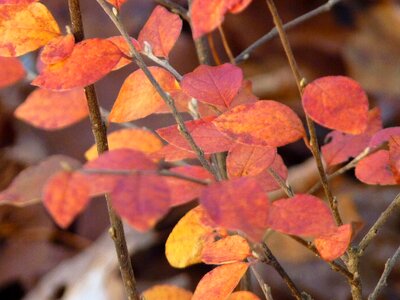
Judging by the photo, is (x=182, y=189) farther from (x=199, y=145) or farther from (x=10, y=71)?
(x=10, y=71)

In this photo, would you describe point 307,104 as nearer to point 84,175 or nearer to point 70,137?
point 84,175

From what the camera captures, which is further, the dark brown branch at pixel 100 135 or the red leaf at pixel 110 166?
the dark brown branch at pixel 100 135

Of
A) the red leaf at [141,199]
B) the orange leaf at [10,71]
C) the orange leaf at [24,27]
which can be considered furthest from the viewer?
the orange leaf at [10,71]

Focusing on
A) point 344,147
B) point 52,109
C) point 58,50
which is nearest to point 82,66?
point 58,50

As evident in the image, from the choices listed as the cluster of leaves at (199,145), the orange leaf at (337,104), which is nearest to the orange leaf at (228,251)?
the cluster of leaves at (199,145)

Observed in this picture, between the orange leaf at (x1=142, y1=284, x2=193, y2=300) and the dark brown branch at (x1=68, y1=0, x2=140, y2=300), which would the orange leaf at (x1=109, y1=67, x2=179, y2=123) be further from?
the orange leaf at (x1=142, y1=284, x2=193, y2=300)

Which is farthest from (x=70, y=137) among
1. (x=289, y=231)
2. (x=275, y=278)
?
(x=289, y=231)

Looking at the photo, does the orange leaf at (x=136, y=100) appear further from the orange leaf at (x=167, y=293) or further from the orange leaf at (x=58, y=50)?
the orange leaf at (x=167, y=293)
